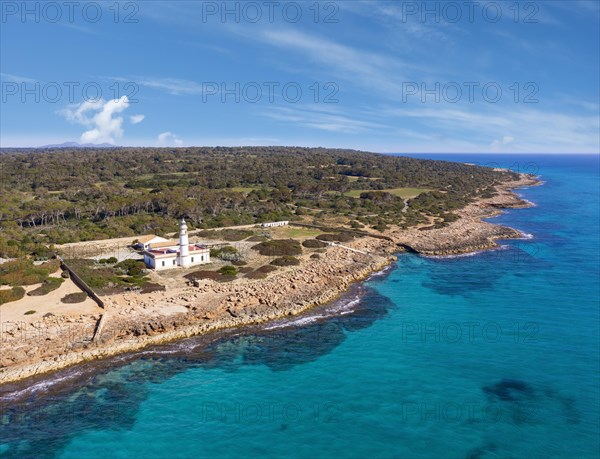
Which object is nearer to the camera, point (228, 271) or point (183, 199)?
point (228, 271)

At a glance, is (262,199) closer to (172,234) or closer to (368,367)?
(172,234)

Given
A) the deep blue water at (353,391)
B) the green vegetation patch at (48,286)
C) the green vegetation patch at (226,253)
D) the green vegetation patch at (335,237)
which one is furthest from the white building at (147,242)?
the deep blue water at (353,391)

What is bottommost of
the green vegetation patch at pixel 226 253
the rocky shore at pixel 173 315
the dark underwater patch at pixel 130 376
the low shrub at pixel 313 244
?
the dark underwater patch at pixel 130 376

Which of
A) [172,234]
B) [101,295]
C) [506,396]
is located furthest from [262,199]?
[506,396]

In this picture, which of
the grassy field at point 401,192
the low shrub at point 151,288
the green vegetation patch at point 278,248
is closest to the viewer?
the low shrub at point 151,288

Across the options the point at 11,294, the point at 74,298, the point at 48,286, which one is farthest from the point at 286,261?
the point at 11,294

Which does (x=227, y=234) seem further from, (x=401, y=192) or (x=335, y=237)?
(x=401, y=192)

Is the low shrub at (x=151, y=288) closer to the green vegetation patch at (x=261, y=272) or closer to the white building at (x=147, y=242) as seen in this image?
the green vegetation patch at (x=261, y=272)
